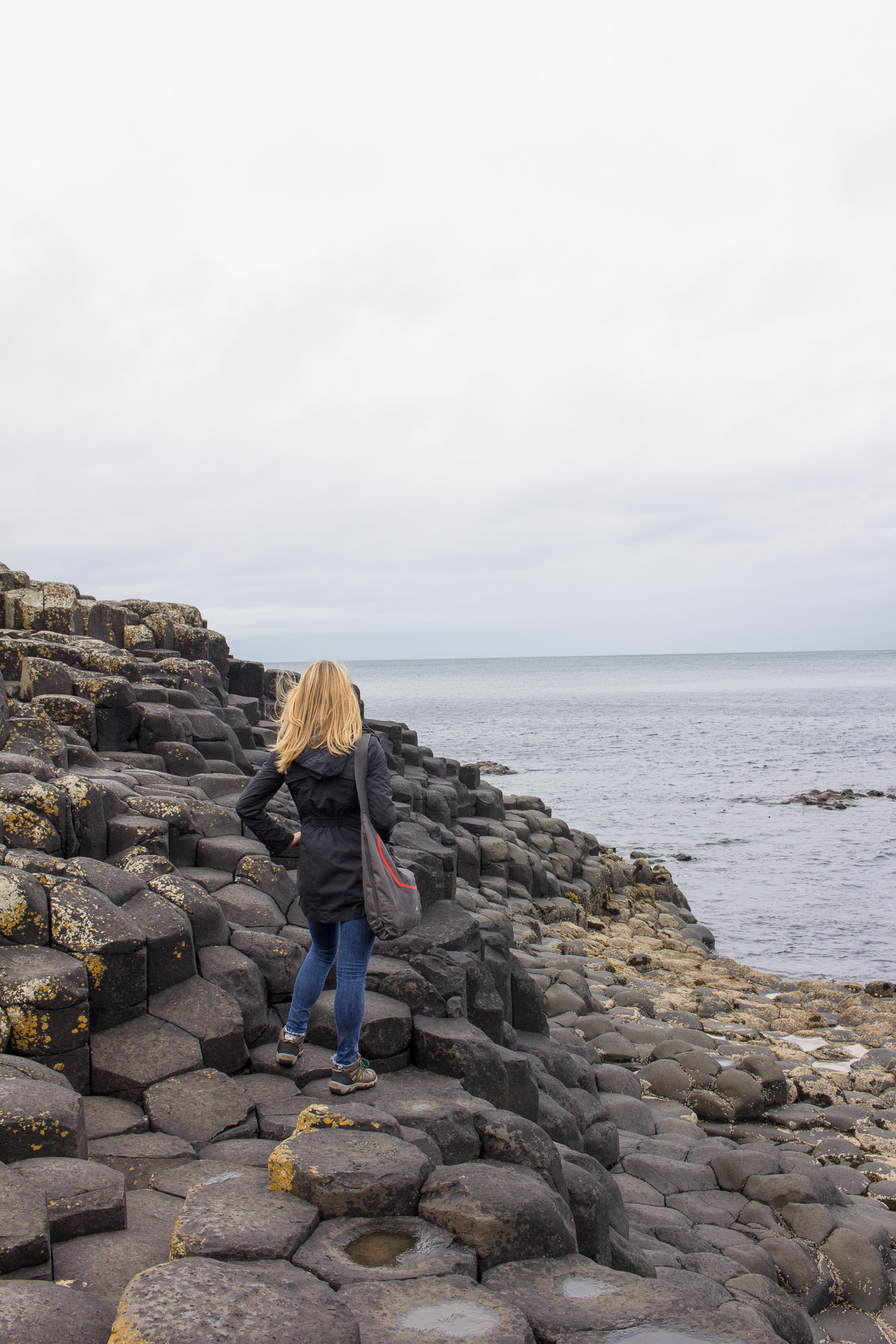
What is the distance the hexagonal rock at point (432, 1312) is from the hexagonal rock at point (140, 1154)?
1.68m

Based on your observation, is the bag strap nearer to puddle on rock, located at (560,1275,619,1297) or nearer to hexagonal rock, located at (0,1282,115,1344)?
puddle on rock, located at (560,1275,619,1297)

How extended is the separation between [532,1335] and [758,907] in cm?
2060

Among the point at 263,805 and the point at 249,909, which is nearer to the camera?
the point at 263,805

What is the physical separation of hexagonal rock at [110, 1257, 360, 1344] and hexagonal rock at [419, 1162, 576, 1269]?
0.77 meters

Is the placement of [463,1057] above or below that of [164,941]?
below

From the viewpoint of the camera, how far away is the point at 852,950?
60.3 ft

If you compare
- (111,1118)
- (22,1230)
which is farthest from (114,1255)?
(111,1118)

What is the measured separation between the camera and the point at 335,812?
5172 millimetres

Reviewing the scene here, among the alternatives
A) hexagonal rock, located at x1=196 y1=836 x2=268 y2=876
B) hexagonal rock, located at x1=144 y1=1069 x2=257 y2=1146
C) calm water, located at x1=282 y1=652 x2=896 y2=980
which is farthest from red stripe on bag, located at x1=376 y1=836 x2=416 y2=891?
calm water, located at x1=282 y1=652 x2=896 y2=980

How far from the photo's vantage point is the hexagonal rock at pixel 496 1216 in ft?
12.4

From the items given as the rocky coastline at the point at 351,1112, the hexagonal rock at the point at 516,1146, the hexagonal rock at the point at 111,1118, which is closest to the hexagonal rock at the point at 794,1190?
the rocky coastline at the point at 351,1112

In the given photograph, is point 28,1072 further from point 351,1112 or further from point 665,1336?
point 665,1336

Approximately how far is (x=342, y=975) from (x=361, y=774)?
1206mm

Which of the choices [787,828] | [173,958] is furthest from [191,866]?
[787,828]
